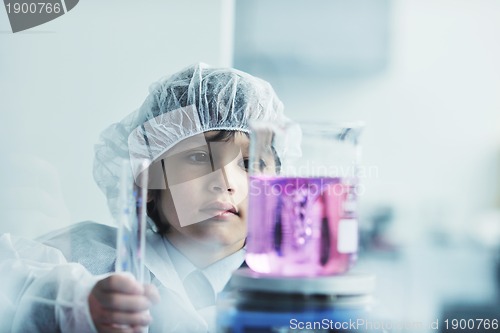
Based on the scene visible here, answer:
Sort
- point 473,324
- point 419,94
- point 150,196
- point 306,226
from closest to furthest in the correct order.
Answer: point 306,226 < point 150,196 < point 473,324 < point 419,94

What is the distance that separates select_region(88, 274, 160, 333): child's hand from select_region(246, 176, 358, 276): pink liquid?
0.17m

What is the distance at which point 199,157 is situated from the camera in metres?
1.14

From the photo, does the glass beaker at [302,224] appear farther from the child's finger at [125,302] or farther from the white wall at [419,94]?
the white wall at [419,94]

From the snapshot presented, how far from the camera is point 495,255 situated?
81.6 inches

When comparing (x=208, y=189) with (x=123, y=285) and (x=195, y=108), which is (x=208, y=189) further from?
(x=123, y=285)

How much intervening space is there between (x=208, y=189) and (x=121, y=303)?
31 centimetres

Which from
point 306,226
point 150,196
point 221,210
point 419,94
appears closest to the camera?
point 306,226

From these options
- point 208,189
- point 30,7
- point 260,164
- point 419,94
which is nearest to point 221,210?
point 208,189

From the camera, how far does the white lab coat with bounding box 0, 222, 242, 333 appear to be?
95cm

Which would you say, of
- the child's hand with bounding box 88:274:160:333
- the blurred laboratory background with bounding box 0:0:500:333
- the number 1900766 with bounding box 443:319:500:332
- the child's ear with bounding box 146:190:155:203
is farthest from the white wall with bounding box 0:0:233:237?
the number 1900766 with bounding box 443:319:500:332

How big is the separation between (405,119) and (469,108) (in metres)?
0.19

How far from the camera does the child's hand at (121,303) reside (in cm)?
85

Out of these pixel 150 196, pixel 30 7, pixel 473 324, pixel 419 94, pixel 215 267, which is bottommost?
pixel 473 324

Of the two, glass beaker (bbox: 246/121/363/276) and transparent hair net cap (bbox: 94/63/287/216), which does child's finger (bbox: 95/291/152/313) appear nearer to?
glass beaker (bbox: 246/121/363/276)
